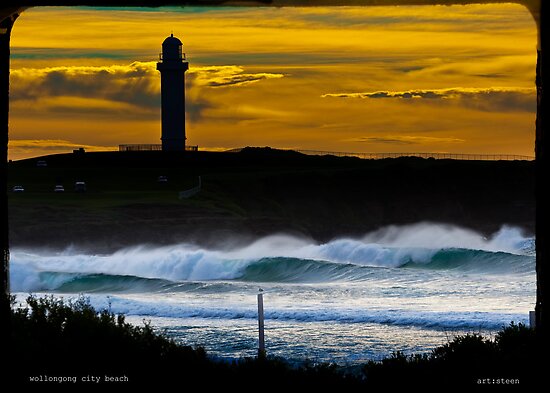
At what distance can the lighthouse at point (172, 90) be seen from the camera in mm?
86438

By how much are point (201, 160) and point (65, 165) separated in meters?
11.9

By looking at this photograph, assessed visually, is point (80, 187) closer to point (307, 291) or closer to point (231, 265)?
point (231, 265)

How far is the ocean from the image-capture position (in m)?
23.2

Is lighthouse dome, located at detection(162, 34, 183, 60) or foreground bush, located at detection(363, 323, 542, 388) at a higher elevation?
lighthouse dome, located at detection(162, 34, 183, 60)

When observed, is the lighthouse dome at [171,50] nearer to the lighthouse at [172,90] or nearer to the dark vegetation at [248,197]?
the lighthouse at [172,90]

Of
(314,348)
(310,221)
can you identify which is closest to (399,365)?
(314,348)

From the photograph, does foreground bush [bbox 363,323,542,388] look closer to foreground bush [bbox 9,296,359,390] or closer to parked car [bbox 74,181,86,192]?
foreground bush [bbox 9,296,359,390]

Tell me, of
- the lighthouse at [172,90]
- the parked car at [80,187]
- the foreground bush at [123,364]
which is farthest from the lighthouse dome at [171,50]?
the foreground bush at [123,364]

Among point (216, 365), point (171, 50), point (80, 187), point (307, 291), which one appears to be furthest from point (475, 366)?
point (171, 50)

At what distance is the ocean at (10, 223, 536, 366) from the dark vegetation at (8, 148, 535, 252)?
146 inches

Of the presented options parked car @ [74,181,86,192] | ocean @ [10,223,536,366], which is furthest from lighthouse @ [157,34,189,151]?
ocean @ [10,223,536,366]

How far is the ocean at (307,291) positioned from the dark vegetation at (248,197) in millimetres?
3713

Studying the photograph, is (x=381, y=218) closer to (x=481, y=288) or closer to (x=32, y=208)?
(x=32, y=208)

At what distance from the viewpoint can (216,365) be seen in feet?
29.6
